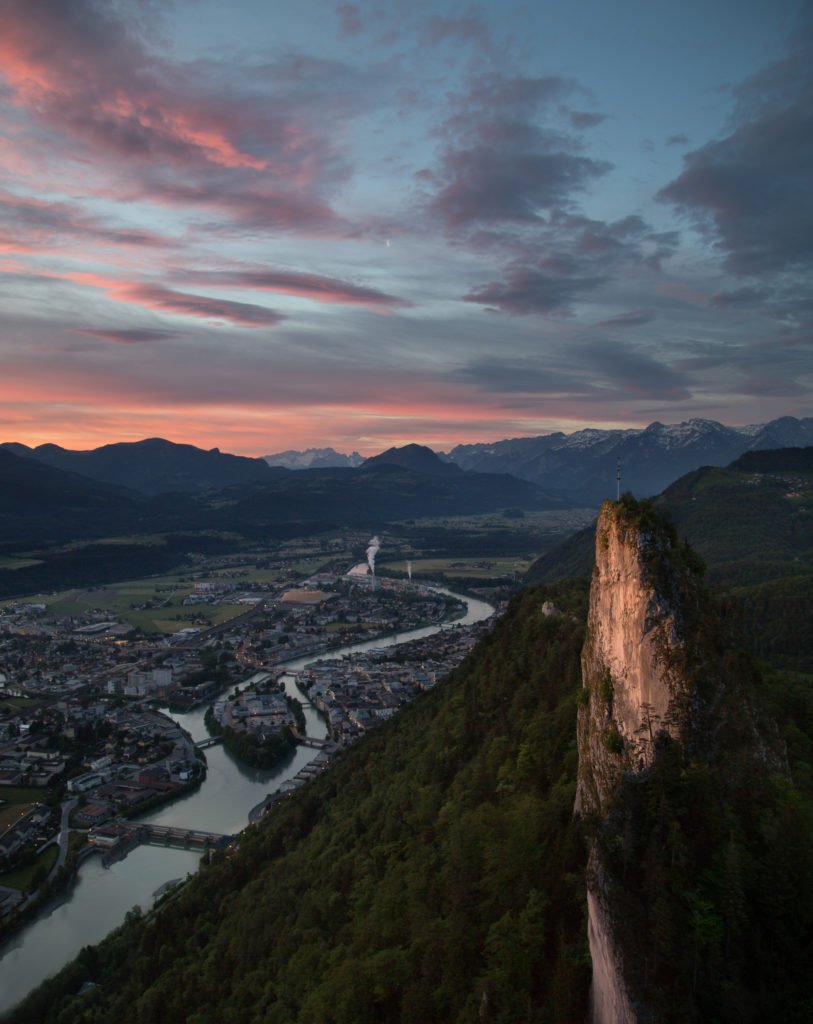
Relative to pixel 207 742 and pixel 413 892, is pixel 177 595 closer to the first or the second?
pixel 207 742

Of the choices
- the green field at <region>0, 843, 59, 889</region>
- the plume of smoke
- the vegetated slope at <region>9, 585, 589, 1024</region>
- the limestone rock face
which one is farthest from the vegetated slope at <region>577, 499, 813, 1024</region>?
the plume of smoke

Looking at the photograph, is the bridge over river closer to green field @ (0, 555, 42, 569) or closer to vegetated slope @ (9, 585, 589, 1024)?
vegetated slope @ (9, 585, 589, 1024)

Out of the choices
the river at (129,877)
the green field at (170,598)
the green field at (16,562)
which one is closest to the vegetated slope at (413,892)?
the river at (129,877)

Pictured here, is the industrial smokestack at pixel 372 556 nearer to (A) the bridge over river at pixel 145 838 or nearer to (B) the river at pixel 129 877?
(B) the river at pixel 129 877

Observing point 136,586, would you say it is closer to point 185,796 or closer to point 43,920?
point 185,796

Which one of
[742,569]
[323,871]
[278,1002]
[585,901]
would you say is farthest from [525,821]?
[742,569]

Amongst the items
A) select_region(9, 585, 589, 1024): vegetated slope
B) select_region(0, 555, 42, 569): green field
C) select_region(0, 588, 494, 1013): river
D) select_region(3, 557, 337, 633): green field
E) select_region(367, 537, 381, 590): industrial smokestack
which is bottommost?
select_region(3, 557, 337, 633): green field
